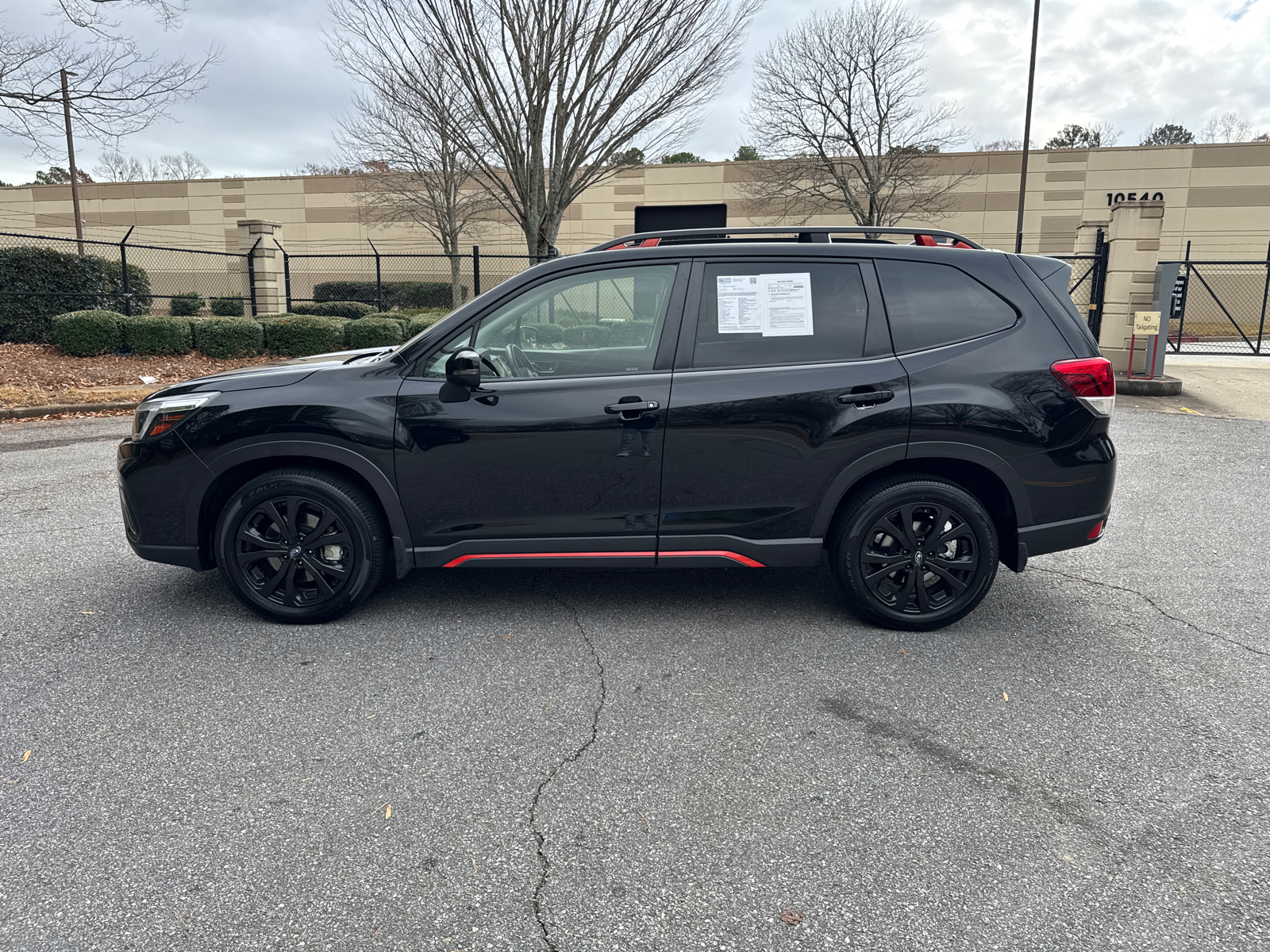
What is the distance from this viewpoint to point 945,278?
404cm

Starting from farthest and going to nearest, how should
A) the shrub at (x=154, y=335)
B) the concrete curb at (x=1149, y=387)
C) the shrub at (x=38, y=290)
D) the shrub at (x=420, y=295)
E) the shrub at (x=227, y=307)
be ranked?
the shrub at (x=420, y=295) → the shrub at (x=227, y=307) → the shrub at (x=38, y=290) → the shrub at (x=154, y=335) → the concrete curb at (x=1149, y=387)

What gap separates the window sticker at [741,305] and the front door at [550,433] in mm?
212

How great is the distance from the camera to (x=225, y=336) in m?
15.5

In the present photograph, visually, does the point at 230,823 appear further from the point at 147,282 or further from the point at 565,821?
the point at 147,282

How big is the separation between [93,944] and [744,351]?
125 inches

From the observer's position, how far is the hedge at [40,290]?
619 inches

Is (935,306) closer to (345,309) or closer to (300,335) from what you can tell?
(300,335)

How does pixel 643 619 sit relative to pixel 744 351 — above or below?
below

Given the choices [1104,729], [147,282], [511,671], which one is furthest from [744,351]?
[147,282]

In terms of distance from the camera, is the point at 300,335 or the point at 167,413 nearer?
the point at 167,413

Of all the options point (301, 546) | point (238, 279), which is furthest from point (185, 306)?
point (301, 546)

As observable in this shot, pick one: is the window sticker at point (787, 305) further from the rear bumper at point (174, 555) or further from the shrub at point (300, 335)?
the shrub at point (300, 335)

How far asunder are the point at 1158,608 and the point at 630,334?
3.14m

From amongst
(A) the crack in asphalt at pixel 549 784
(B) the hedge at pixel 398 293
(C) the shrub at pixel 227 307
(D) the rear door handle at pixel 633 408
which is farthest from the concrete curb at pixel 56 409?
Result: (B) the hedge at pixel 398 293
